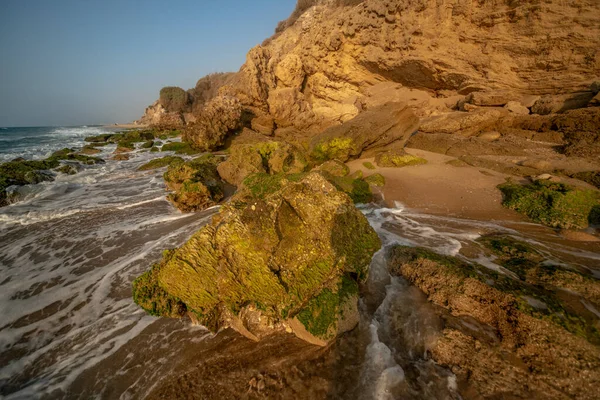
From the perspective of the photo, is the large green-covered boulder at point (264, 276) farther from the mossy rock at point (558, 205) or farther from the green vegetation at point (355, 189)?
the mossy rock at point (558, 205)

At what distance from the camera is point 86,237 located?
21.7ft

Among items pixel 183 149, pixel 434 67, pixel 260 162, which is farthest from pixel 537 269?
pixel 183 149

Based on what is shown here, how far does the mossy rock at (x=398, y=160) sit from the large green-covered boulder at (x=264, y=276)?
7771mm

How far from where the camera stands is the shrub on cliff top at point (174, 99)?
1892 inches

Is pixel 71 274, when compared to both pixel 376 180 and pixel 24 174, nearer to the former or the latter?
pixel 376 180

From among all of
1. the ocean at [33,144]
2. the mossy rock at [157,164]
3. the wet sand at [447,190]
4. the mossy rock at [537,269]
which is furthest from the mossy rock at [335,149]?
the ocean at [33,144]

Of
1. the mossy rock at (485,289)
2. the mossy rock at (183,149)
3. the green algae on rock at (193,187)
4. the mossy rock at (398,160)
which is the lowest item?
the mossy rock at (485,289)

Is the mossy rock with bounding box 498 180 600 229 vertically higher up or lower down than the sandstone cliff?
lower down

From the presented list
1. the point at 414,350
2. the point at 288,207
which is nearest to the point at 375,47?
the point at 288,207

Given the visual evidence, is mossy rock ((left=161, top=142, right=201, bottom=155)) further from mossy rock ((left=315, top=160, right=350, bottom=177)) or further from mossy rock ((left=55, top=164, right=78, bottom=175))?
mossy rock ((left=315, top=160, right=350, bottom=177))

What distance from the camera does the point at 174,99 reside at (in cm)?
4831

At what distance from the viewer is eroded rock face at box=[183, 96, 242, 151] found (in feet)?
59.6

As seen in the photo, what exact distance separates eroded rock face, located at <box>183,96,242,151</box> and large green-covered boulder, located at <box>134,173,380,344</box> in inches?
646

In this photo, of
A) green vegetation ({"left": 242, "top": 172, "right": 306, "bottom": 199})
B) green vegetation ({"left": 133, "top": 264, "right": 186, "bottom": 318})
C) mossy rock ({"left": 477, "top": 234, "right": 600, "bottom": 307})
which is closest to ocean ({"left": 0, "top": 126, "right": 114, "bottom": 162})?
green vegetation ({"left": 242, "top": 172, "right": 306, "bottom": 199})
